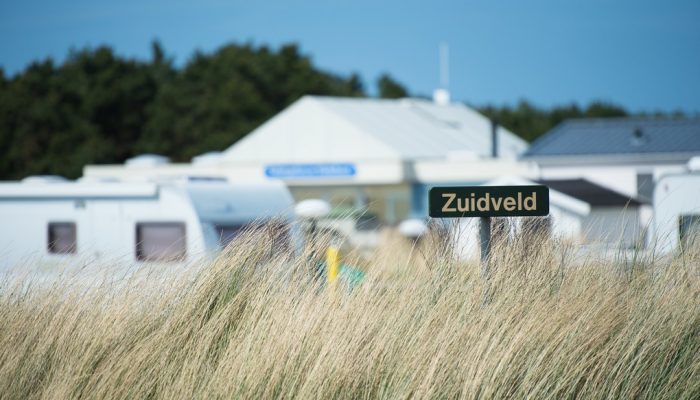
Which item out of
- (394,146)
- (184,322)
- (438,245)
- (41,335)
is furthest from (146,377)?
(394,146)

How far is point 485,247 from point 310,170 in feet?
111

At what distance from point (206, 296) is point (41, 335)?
106cm

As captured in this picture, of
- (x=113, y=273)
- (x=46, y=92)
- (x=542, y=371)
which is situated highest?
(x=46, y=92)

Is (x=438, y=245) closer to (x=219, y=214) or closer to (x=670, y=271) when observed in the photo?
(x=670, y=271)

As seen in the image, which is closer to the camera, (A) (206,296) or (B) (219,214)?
(A) (206,296)

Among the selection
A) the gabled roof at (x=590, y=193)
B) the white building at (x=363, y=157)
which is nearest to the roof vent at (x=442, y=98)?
the white building at (x=363, y=157)

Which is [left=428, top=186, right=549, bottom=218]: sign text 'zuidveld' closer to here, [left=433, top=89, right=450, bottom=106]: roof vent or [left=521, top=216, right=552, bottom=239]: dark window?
[left=521, top=216, right=552, bottom=239]: dark window

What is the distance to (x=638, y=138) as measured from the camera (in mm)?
35312

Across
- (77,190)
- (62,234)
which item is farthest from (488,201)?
(62,234)

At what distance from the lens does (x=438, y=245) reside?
7227 mm

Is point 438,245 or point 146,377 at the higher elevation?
point 438,245

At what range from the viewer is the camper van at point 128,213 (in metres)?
15.3

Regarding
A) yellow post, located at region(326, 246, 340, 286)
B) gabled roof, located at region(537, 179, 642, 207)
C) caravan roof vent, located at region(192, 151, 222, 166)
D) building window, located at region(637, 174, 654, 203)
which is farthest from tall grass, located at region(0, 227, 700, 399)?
caravan roof vent, located at region(192, 151, 222, 166)

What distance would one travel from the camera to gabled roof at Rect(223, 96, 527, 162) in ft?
142
